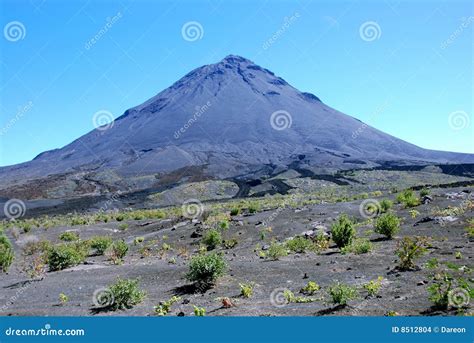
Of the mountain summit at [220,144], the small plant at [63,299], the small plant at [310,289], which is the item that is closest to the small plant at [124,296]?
the small plant at [63,299]

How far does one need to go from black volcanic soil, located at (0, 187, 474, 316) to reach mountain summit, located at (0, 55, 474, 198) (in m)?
66.5

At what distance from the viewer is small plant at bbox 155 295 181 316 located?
Result: 8514mm

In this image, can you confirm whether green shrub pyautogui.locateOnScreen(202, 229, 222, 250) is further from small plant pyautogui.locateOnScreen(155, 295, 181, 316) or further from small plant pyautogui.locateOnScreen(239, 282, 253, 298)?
small plant pyautogui.locateOnScreen(155, 295, 181, 316)

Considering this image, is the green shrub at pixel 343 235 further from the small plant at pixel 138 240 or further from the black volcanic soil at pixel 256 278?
the small plant at pixel 138 240

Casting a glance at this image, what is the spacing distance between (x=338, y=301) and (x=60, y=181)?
86.5 meters

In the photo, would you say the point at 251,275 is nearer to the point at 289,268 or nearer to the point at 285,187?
the point at 289,268

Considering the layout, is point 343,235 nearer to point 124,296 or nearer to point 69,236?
point 124,296

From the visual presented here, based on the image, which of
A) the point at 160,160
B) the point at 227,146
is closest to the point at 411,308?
the point at 160,160

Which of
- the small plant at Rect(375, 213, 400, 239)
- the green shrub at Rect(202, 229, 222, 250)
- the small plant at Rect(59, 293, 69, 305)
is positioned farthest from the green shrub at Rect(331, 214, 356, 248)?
the small plant at Rect(59, 293, 69, 305)

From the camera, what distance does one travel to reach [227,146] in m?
134

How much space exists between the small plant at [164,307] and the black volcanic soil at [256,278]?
146 millimetres

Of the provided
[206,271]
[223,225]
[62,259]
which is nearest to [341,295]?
[206,271]

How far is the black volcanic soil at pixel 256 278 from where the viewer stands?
27.5 feet

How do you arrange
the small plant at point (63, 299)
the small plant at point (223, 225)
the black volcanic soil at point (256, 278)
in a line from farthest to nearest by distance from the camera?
the small plant at point (223, 225), the small plant at point (63, 299), the black volcanic soil at point (256, 278)
